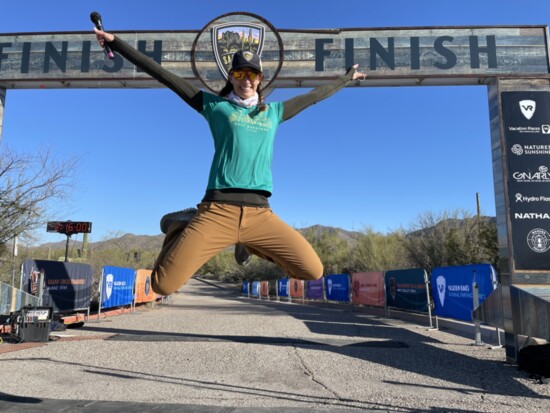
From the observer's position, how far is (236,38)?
7.80 m

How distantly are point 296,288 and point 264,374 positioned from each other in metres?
21.8

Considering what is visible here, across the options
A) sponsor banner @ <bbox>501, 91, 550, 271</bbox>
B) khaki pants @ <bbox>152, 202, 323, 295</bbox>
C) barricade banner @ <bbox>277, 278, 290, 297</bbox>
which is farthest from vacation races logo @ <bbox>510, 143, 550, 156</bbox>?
barricade banner @ <bbox>277, 278, 290, 297</bbox>

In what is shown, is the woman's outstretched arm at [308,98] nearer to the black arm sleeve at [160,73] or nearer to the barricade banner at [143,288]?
the black arm sleeve at [160,73]

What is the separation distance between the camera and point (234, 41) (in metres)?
7.85

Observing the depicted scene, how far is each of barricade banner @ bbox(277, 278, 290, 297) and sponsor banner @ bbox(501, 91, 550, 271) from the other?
2350 centimetres

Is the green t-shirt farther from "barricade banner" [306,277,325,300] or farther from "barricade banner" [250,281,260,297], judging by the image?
"barricade banner" [250,281,260,297]

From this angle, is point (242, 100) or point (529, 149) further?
point (529, 149)

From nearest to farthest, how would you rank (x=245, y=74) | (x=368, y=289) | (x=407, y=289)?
(x=245, y=74) < (x=407, y=289) < (x=368, y=289)

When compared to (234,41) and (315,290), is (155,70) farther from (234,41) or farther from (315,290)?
(315,290)

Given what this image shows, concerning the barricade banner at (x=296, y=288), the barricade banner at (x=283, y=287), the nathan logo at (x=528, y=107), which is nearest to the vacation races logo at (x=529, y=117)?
the nathan logo at (x=528, y=107)

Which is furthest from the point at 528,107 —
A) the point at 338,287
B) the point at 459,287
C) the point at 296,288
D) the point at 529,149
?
the point at 296,288

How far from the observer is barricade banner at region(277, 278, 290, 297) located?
31305 mm

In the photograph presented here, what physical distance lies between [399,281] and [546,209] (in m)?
7.32

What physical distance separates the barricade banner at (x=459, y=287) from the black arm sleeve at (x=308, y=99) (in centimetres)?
728
